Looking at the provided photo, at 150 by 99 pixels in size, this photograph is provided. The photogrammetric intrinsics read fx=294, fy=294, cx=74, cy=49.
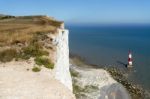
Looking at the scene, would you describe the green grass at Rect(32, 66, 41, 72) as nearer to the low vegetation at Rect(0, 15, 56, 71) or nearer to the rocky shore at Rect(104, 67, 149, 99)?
the low vegetation at Rect(0, 15, 56, 71)

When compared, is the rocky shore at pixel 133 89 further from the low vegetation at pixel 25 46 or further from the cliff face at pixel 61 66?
the low vegetation at pixel 25 46

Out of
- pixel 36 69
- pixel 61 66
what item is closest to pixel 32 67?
pixel 36 69

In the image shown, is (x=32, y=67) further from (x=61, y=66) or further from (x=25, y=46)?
(x=61, y=66)

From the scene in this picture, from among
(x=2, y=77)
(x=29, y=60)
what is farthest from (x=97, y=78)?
(x=2, y=77)

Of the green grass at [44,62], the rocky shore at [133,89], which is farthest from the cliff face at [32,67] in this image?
the rocky shore at [133,89]

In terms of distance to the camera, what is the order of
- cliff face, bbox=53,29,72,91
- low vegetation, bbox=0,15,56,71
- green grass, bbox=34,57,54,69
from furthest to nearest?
low vegetation, bbox=0,15,56,71, cliff face, bbox=53,29,72,91, green grass, bbox=34,57,54,69

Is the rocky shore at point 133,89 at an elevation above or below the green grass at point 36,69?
below

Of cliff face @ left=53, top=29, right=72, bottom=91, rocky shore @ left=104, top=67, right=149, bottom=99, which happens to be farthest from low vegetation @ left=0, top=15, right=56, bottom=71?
rocky shore @ left=104, top=67, right=149, bottom=99

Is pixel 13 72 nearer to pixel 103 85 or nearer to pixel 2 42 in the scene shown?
pixel 2 42
